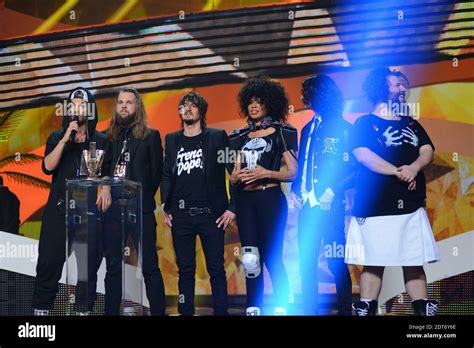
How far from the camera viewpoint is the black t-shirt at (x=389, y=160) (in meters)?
7.75

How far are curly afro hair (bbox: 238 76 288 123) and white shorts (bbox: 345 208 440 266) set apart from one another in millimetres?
1033

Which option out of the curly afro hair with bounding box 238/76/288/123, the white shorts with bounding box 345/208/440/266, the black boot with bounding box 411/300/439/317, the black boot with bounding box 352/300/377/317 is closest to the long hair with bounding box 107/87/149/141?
the curly afro hair with bounding box 238/76/288/123

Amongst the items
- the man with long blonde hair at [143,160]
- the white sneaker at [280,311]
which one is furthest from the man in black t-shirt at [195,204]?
the white sneaker at [280,311]

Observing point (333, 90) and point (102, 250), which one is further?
point (333, 90)

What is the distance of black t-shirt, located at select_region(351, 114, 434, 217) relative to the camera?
7.75m

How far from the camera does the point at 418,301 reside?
781cm

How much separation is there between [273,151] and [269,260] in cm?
80

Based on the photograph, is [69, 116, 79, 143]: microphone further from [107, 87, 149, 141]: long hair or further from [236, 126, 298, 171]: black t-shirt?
[236, 126, 298, 171]: black t-shirt

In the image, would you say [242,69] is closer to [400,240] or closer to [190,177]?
[190,177]

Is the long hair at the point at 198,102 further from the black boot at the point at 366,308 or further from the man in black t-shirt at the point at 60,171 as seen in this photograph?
the black boot at the point at 366,308

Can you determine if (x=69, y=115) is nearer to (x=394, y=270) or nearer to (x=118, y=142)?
(x=118, y=142)

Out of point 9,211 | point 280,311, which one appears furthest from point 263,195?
point 9,211
